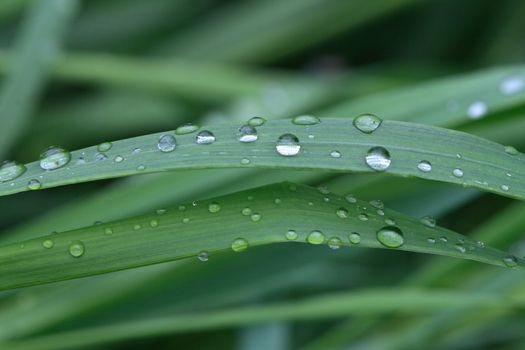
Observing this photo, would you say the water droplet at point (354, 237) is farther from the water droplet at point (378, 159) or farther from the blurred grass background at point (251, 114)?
the blurred grass background at point (251, 114)

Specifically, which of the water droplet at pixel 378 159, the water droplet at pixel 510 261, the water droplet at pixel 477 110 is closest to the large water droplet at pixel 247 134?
the water droplet at pixel 378 159

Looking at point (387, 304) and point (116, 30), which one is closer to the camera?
point (387, 304)

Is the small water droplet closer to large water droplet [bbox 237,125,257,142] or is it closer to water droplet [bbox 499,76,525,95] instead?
large water droplet [bbox 237,125,257,142]

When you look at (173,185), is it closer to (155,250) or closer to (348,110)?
(348,110)

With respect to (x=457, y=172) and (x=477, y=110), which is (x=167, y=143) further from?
(x=477, y=110)

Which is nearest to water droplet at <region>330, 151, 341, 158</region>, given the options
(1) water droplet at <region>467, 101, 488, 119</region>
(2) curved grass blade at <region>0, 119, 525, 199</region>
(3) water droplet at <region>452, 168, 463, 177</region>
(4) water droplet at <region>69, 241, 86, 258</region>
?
(2) curved grass blade at <region>0, 119, 525, 199</region>

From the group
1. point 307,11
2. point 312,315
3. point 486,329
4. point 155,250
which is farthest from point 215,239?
point 307,11
